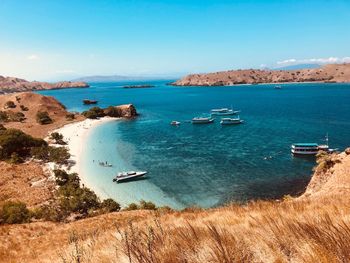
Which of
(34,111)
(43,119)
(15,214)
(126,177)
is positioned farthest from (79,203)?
(34,111)

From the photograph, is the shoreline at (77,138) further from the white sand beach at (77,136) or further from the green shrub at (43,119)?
the green shrub at (43,119)

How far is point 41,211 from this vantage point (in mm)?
30344

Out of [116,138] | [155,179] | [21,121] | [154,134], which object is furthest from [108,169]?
[21,121]

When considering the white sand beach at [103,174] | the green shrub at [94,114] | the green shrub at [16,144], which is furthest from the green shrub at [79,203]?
the green shrub at [94,114]

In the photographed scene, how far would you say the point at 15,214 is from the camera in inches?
1110

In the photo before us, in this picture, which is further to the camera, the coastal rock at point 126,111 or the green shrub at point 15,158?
the coastal rock at point 126,111

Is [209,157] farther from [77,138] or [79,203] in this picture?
[77,138]

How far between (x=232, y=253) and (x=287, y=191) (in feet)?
119

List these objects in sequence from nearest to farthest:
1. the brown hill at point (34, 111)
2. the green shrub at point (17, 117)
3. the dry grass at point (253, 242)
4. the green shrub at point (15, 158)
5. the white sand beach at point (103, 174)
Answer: the dry grass at point (253, 242) → the white sand beach at point (103, 174) → the green shrub at point (15, 158) → the brown hill at point (34, 111) → the green shrub at point (17, 117)

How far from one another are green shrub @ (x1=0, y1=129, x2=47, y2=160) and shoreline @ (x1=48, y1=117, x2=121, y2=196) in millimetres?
7702

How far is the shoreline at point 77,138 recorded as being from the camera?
51.4 m

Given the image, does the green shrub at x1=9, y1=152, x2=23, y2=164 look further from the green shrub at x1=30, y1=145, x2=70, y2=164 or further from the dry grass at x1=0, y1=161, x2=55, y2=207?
the green shrub at x1=30, y1=145, x2=70, y2=164

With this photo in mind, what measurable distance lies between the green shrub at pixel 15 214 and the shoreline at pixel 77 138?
12087 millimetres

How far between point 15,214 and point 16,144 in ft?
111
